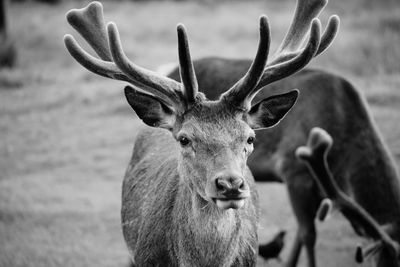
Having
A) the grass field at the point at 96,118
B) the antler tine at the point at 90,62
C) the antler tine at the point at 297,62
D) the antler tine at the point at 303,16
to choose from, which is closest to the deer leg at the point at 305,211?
the grass field at the point at 96,118

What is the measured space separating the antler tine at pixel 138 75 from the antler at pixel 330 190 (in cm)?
136

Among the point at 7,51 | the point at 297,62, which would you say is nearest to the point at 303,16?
the point at 297,62

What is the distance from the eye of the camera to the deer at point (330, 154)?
4617mm

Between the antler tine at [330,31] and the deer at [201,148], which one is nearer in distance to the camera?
the deer at [201,148]

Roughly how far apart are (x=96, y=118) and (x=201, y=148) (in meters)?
7.08

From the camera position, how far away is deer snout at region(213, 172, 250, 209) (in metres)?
2.61

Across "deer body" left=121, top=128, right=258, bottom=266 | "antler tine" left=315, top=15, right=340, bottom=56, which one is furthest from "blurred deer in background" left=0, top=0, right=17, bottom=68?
"antler tine" left=315, top=15, right=340, bottom=56

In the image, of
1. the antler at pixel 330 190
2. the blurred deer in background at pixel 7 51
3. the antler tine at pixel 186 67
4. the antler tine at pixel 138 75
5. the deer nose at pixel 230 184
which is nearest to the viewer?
the deer nose at pixel 230 184

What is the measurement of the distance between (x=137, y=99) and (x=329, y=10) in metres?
15.2

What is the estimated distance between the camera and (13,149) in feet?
27.2

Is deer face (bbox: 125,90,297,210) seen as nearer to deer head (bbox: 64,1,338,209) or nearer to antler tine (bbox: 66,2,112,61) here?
deer head (bbox: 64,1,338,209)

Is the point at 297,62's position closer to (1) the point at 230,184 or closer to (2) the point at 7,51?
(1) the point at 230,184

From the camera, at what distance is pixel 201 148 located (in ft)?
9.38

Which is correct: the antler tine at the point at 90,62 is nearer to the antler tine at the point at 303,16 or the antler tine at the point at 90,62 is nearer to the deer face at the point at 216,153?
the deer face at the point at 216,153
